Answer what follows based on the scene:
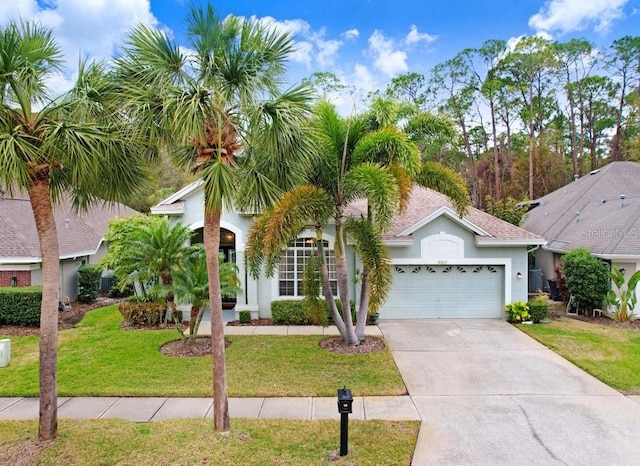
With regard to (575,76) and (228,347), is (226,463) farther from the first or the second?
(575,76)

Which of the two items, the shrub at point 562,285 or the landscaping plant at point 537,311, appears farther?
the shrub at point 562,285

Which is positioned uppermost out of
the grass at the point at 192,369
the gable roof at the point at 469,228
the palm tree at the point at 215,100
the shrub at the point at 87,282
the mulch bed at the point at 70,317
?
the palm tree at the point at 215,100

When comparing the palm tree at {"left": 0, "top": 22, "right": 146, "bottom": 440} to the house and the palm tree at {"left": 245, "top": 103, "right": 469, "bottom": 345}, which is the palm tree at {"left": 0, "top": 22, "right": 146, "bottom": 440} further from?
the house

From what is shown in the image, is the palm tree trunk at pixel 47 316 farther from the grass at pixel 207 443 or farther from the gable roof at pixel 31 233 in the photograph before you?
the gable roof at pixel 31 233

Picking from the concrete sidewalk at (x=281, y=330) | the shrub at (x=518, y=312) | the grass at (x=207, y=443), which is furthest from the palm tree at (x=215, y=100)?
the shrub at (x=518, y=312)

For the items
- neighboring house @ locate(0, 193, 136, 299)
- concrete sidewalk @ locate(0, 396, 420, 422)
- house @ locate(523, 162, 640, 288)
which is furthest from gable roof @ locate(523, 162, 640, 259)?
neighboring house @ locate(0, 193, 136, 299)

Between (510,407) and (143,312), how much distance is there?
10.6 metres

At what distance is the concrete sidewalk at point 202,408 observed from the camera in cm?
688

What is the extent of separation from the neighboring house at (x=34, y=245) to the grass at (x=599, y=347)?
39.7 ft

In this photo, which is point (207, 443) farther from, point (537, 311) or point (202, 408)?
point (537, 311)

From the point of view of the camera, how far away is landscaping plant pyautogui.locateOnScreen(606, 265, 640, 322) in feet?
42.2

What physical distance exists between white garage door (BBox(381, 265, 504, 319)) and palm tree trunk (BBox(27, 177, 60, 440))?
33.0 feet

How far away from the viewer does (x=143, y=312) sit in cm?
1284

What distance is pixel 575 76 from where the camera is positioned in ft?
111
